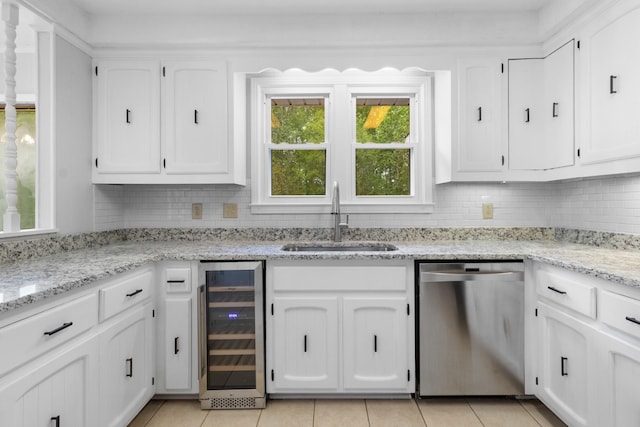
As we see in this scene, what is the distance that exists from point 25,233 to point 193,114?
3.94 feet

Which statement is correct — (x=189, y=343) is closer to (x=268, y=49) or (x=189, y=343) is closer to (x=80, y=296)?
(x=80, y=296)

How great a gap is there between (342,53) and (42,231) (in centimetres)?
213

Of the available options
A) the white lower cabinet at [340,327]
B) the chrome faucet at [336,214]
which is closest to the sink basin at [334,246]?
the chrome faucet at [336,214]

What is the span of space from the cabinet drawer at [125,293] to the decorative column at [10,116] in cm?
68

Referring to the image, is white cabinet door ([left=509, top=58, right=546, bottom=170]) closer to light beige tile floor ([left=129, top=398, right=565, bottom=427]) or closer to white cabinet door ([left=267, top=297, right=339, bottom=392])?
light beige tile floor ([left=129, top=398, right=565, bottom=427])

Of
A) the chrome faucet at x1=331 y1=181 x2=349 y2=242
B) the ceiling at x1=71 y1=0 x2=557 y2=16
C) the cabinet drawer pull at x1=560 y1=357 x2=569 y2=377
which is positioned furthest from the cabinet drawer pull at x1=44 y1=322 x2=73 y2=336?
the cabinet drawer pull at x1=560 y1=357 x2=569 y2=377

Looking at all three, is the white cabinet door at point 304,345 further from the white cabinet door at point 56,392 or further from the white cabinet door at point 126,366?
the white cabinet door at point 56,392

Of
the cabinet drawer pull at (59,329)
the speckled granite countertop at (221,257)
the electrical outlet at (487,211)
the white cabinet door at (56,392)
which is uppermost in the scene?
the electrical outlet at (487,211)

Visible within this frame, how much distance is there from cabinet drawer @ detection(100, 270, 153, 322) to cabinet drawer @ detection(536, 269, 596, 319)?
7.19 ft

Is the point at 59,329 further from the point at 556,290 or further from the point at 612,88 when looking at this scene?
the point at 612,88

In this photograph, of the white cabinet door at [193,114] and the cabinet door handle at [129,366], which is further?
the white cabinet door at [193,114]

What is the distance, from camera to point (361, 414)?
2.22 m

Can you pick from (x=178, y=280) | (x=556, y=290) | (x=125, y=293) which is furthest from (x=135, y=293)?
(x=556, y=290)

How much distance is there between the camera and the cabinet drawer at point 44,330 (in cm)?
125
